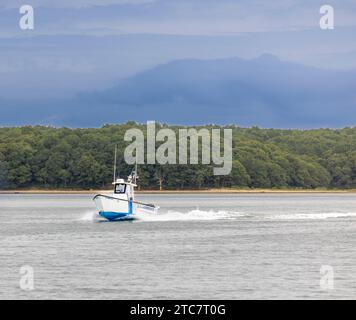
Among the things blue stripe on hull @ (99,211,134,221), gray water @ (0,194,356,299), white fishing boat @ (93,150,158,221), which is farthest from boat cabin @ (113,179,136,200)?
gray water @ (0,194,356,299)

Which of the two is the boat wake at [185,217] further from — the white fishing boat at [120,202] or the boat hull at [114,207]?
the boat hull at [114,207]

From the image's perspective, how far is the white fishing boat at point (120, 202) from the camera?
332ft

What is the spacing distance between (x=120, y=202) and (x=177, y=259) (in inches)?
1338

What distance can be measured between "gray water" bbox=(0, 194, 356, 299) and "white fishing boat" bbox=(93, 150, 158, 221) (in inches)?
49.9

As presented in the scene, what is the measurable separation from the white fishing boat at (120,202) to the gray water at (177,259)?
4.16 feet

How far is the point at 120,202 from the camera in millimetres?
103000

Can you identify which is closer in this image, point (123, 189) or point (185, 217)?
point (123, 189)

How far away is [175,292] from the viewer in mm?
53875

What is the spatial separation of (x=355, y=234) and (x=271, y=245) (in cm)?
1667

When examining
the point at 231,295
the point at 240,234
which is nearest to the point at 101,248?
the point at 240,234

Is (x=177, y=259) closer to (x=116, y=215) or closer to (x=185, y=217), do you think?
(x=116, y=215)

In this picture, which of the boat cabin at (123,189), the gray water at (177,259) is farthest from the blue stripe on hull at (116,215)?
the boat cabin at (123,189)

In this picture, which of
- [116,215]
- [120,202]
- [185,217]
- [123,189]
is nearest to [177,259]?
[123,189]
